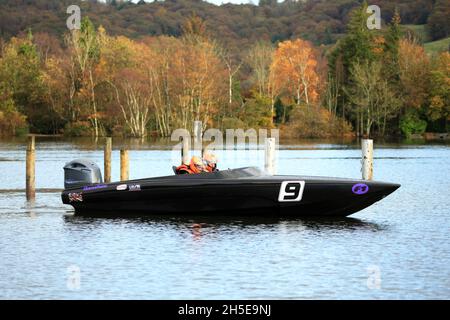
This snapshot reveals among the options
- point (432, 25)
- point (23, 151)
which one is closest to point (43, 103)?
point (23, 151)

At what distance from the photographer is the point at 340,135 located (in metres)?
104

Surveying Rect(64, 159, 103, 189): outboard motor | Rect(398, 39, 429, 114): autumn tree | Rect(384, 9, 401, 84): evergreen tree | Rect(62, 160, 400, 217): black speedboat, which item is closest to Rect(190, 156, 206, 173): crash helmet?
Rect(62, 160, 400, 217): black speedboat

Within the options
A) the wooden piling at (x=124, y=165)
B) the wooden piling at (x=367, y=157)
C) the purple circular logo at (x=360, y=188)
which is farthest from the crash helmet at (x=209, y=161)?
the wooden piling at (x=367, y=157)

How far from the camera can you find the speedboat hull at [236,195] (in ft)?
83.2

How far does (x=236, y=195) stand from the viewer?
25.6 metres

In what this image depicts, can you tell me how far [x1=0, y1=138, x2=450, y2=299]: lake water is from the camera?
1728cm

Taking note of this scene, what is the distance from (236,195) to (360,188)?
122 inches

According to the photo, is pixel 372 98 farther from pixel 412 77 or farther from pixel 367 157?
pixel 367 157

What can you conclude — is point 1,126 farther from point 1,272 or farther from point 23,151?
point 1,272

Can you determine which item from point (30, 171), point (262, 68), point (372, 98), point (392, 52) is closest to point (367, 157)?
point (30, 171)

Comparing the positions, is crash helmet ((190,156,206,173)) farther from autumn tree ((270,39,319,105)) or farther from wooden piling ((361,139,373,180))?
autumn tree ((270,39,319,105))

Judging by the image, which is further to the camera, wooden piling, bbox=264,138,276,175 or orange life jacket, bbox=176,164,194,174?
wooden piling, bbox=264,138,276,175

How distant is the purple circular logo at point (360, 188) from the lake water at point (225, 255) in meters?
0.89
